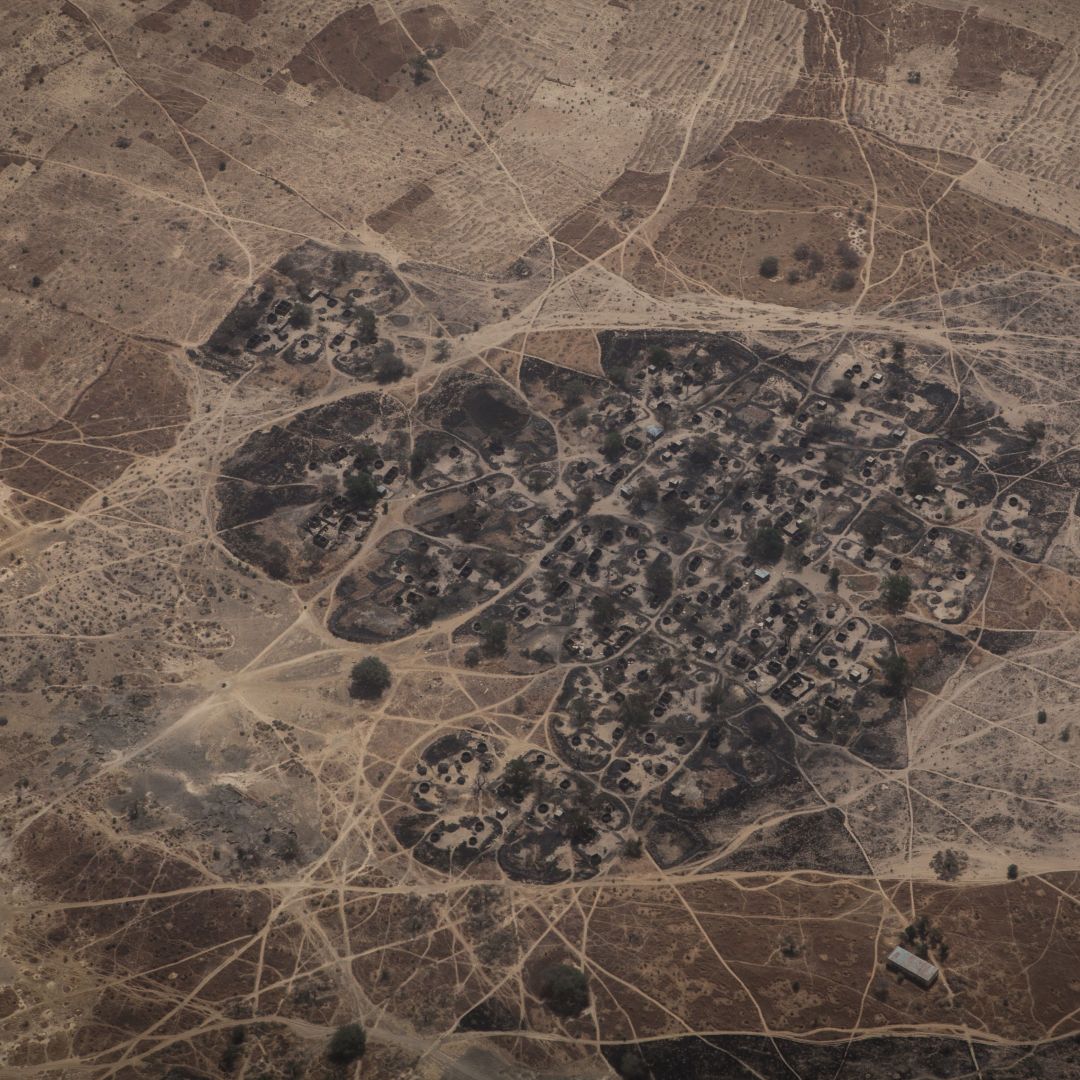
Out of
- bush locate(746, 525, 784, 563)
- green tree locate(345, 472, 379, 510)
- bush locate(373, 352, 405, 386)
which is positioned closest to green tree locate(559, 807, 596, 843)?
bush locate(746, 525, 784, 563)

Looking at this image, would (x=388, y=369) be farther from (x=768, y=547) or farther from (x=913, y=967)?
(x=913, y=967)

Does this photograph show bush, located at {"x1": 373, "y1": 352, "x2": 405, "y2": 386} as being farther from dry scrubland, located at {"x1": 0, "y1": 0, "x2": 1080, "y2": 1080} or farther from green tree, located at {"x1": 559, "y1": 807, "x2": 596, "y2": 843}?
green tree, located at {"x1": 559, "y1": 807, "x2": 596, "y2": 843}

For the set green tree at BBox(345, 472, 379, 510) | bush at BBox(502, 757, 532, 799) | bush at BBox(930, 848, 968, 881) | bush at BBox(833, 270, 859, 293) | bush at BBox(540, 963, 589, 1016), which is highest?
bush at BBox(833, 270, 859, 293)

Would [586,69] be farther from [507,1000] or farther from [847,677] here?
[507,1000]

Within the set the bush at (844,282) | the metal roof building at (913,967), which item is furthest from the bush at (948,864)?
the bush at (844,282)

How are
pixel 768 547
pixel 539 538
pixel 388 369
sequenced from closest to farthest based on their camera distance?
1. pixel 768 547
2. pixel 539 538
3. pixel 388 369

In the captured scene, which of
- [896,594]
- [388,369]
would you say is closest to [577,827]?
[896,594]
